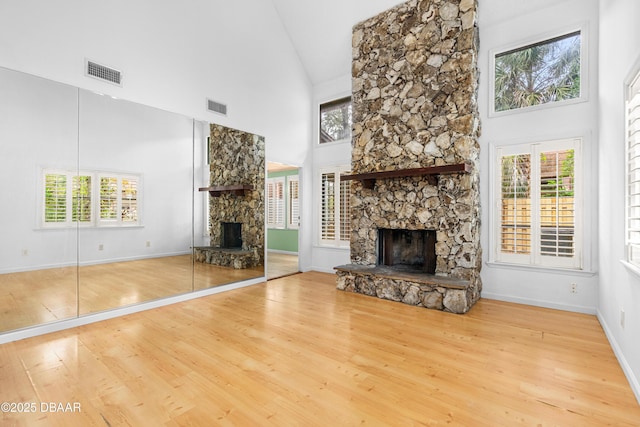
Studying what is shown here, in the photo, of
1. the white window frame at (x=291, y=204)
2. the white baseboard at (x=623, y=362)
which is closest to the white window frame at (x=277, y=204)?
the white window frame at (x=291, y=204)

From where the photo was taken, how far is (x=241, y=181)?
4902 millimetres

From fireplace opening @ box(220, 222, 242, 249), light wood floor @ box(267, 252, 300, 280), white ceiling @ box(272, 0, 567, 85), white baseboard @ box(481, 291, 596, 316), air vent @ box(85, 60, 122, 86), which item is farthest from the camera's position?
light wood floor @ box(267, 252, 300, 280)

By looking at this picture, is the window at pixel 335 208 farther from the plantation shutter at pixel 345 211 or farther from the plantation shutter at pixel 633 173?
the plantation shutter at pixel 633 173

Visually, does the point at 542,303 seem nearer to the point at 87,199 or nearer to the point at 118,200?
the point at 118,200

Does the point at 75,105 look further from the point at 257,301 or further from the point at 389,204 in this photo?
the point at 389,204

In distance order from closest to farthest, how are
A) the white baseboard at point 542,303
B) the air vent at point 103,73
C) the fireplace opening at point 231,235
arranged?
1. the air vent at point 103,73
2. the white baseboard at point 542,303
3. the fireplace opening at point 231,235

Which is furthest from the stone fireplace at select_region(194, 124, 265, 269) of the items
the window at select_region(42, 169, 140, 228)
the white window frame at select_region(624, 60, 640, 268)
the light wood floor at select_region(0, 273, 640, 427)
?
the white window frame at select_region(624, 60, 640, 268)

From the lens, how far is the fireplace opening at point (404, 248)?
4715mm

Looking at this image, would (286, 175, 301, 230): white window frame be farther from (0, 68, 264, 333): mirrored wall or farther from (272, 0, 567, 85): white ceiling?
(0, 68, 264, 333): mirrored wall

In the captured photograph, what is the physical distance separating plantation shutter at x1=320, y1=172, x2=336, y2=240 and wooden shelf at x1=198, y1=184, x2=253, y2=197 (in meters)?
1.69

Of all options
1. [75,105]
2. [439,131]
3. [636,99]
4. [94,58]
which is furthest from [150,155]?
[636,99]

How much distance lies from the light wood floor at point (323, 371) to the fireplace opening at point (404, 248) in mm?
1171

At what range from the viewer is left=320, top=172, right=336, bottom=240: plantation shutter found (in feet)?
20.1

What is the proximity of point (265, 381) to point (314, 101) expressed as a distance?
5.50 m
